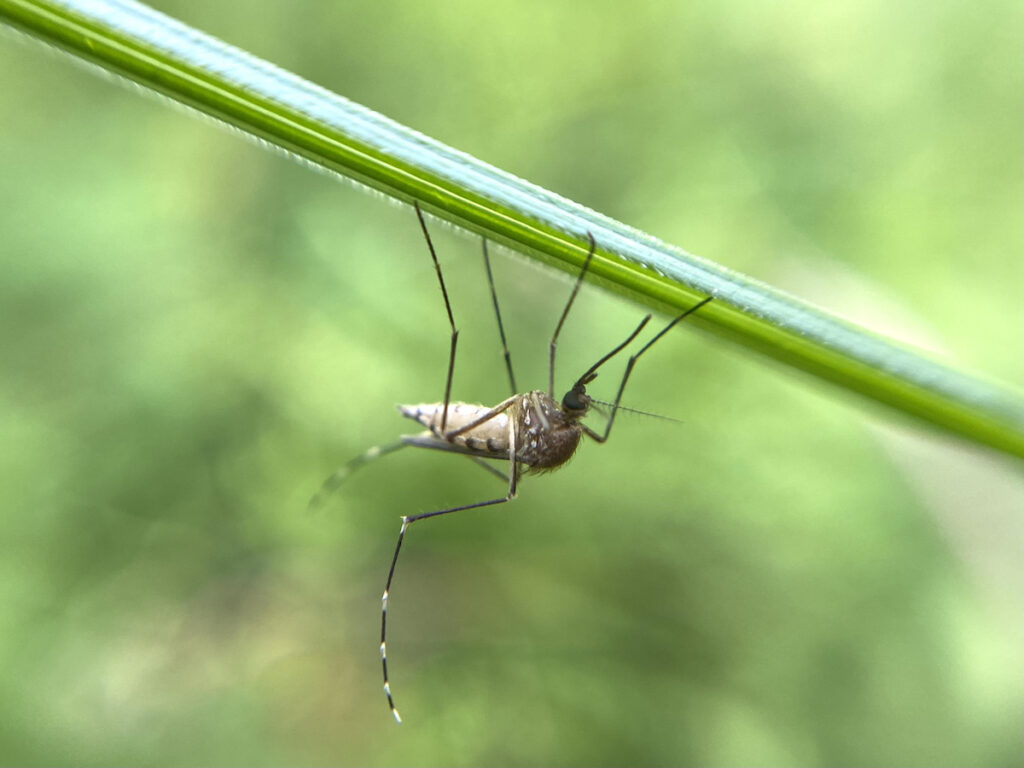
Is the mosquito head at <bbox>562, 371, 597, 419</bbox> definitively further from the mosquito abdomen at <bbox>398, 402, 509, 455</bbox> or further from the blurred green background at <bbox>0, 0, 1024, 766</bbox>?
the blurred green background at <bbox>0, 0, 1024, 766</bbox>

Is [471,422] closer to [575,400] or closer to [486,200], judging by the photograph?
[575,400]

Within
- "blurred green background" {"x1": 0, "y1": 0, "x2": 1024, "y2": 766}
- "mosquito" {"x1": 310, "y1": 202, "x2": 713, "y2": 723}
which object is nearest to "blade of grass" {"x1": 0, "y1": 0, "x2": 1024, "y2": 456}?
"mosquito" {"x1": 310, "y1": 202, "x2": 713, "y2": 723}

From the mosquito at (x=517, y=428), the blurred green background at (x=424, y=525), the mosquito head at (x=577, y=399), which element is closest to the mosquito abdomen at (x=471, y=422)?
the mosquito at (x=517, y=428)

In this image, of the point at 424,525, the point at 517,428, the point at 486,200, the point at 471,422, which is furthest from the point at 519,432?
the point at 424,525

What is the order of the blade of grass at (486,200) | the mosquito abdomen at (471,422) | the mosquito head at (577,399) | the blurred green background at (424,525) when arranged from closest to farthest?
the blade of grass at (486,200)
the mosquito head at (577,399)
the mosquito abdomen at (471,422)
the blurred green background at (424,525)

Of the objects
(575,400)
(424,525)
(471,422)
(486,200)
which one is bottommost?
(424,525)

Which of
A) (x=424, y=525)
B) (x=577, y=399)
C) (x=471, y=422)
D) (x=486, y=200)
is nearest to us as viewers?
(x=486, y=200)

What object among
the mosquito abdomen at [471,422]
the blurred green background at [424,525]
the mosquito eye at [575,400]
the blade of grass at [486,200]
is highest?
the blade of grass at [486,200]

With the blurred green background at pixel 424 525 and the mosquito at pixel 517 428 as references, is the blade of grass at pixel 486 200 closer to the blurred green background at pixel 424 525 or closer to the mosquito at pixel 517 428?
the mosquito at pixel 517 428
